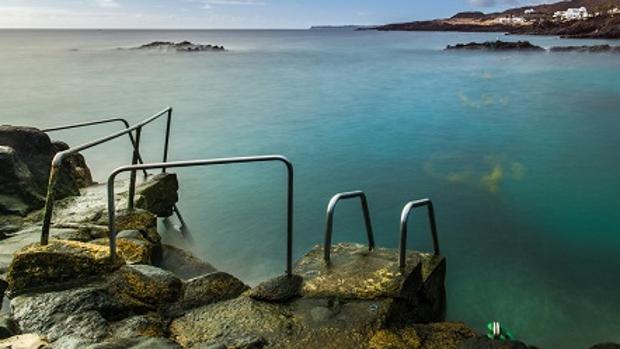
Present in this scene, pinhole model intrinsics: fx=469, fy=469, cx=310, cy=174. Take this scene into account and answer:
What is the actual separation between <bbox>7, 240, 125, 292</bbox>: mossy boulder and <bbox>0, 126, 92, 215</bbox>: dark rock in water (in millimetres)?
2220

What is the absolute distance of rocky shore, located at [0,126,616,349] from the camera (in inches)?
132

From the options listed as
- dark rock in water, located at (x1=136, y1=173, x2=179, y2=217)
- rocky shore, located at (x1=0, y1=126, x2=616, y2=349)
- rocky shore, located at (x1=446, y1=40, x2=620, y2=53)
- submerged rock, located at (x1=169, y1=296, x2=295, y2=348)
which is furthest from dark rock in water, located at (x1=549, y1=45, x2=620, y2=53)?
submerged rock, located at (x1=169, y1=296, x2=295, y2=348)

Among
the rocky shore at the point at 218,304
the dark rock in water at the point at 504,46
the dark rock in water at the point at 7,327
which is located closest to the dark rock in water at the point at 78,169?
the rocky shore at the point at 218,304

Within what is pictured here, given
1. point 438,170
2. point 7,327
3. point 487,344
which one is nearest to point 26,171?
point 7,327

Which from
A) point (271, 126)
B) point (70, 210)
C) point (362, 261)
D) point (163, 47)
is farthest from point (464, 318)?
point (163, 47)

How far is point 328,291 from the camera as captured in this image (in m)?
3.91

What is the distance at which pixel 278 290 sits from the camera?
3.97m

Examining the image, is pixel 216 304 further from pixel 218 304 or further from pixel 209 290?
pixel 209 290

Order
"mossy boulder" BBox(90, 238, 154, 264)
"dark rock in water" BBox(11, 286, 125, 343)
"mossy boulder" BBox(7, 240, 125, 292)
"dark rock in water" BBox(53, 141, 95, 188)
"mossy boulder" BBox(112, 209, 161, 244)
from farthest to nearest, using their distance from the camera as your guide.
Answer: "dark rock in water" BBox(53, 141, 95, 188) < "mossy boulder" BBox(112, 209, 161, 244) < "mossy boulder" BBox(90, 238, 154, 264) < "mossy boulder" BBox(7, 240, 125, 292) < "dark rock in water" BBox(11, 286, 125, 343)

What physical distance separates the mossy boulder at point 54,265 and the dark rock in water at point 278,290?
124cm

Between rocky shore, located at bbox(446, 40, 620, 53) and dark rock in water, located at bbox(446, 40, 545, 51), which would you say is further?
dark rock in water, located at bbox(446, 40, 545, 51)

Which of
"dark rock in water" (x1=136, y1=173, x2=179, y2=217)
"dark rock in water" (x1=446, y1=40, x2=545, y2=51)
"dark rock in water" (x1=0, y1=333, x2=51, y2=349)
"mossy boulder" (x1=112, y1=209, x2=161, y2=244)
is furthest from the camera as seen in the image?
"dark rock in water" (x1=446, y1=40, x2=545, y2=51)

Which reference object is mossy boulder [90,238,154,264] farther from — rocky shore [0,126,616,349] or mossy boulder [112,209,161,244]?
mossy boulder [112,209,161,244]

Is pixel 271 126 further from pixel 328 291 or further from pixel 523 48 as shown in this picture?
pixel 523 48
